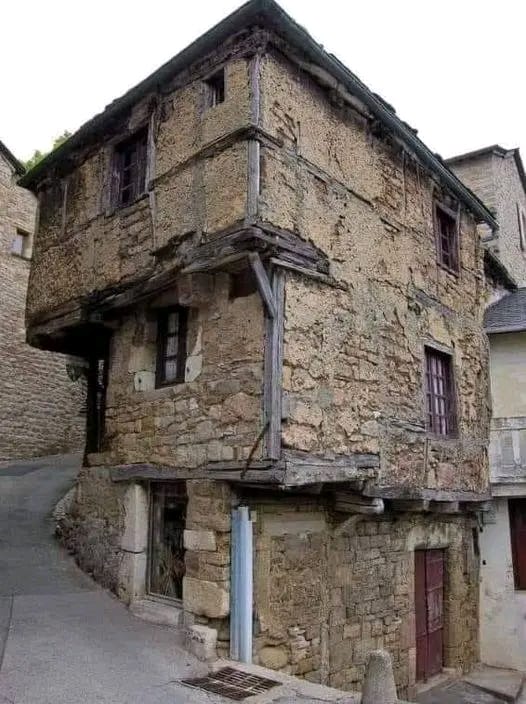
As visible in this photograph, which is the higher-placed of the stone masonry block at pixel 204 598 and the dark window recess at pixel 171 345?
the dark window recess at pixel 171 345

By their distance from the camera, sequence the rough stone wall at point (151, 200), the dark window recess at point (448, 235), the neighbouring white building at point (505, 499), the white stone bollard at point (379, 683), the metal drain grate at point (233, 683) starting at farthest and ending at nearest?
the neighbouring white building at point (505, 499)
the dark window recess at point (448, 235)
the rough stone wall at point (151, 200)
the metal drain grate at point (233, 683)
the white stone bollard at point (379, 683)

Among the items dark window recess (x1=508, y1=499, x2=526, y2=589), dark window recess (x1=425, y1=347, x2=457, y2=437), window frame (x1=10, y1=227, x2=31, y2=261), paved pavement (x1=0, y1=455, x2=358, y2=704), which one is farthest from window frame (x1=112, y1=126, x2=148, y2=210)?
window frame (x1=10, y1=227, x2=31, y2=261)

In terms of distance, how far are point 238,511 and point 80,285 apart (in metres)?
3.73

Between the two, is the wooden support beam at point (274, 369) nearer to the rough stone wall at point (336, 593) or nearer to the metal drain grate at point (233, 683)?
the rough stone wall at point (336, 593)

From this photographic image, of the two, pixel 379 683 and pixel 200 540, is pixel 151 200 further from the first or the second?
pixel 379 683

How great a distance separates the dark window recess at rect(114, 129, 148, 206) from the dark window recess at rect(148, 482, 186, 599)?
11.3ft

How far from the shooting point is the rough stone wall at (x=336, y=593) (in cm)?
585

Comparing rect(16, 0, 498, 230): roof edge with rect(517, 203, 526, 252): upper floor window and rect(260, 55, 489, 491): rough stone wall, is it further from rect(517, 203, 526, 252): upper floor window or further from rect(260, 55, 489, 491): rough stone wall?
rect(517, 203, 526, 252): upper floor window

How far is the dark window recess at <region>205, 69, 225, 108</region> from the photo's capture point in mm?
6477

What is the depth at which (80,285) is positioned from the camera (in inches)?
305

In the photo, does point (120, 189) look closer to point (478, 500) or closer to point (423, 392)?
point (423, 392)

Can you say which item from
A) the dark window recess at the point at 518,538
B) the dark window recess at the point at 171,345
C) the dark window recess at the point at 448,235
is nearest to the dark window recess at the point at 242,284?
the dark window recess at the point at 171,345

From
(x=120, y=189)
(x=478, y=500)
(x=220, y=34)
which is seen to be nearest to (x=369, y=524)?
(x=478, y=500)

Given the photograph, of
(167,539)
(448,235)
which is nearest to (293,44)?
(448,235)
